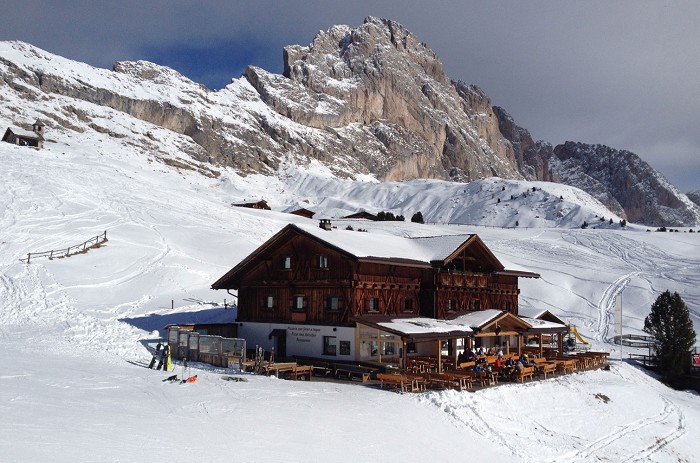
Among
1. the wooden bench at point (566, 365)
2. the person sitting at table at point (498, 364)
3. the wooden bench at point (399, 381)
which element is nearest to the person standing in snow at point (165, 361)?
the wooden bench at point (399, 381)

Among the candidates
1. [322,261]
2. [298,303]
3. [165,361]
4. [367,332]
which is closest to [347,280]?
[322,261]

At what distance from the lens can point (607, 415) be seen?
24562 millimetres

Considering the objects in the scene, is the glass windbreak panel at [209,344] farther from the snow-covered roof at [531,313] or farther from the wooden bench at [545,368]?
the snow-covered roof at [531,313]

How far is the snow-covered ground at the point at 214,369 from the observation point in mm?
14562

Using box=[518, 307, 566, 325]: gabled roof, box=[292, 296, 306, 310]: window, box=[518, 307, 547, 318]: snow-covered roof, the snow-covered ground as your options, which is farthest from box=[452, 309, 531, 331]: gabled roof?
box=[292, 296, 306, 310]: window

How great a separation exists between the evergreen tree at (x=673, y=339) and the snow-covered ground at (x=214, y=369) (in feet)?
5.84

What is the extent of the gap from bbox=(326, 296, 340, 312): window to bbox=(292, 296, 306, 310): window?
1.62m

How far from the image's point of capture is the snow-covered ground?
14562 mm

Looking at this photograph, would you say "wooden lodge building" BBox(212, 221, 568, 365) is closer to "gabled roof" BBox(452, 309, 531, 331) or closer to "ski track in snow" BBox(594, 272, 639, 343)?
"gabled roof" BBox(452, 309, 531, 331)

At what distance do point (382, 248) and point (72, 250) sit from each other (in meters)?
26.9

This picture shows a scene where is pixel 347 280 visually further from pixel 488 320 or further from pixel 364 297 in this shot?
pixel 488 320

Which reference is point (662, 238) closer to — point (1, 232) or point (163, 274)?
point (163, 274)

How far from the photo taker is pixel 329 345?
28.2m

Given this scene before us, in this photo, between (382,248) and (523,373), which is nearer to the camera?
(523,373)
